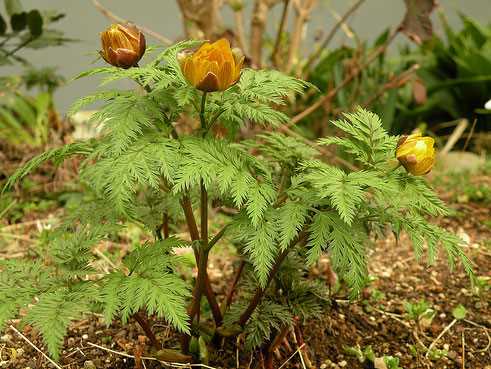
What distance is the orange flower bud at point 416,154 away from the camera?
3.27 feet

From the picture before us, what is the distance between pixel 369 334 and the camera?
5.03 ft

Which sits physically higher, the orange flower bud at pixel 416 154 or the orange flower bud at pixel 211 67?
the orange flower bud at pixel 211 67

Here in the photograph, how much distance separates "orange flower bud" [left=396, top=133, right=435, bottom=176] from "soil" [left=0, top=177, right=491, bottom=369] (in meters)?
0.57

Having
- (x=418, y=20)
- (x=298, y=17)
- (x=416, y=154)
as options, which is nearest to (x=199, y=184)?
(x=416, y=154)

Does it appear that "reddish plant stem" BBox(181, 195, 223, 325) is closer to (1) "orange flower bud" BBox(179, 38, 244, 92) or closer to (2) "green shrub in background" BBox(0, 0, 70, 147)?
(1) "orange flower bud" BBox(179, 38, 244, 92)

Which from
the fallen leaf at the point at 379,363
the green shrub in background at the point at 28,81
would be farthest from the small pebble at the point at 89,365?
the green shrub in background at the point at 28,81

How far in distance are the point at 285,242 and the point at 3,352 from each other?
32.4 inches

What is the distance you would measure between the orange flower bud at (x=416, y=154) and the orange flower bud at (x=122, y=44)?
0.46 m

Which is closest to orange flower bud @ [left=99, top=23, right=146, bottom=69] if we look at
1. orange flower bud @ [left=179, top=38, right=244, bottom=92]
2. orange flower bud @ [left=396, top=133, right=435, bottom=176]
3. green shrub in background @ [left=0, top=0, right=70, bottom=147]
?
orange flower bud @ [left=179, top=38, right=244, bottom=92]

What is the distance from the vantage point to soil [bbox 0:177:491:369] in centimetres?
139

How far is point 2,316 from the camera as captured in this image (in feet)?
3.12

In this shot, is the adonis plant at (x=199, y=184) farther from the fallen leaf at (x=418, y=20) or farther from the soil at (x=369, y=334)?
the fallen leaf at (x=418, y=20)

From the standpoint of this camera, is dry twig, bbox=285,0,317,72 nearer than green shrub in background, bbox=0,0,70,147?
No

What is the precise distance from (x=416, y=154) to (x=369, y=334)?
0.68 metres
